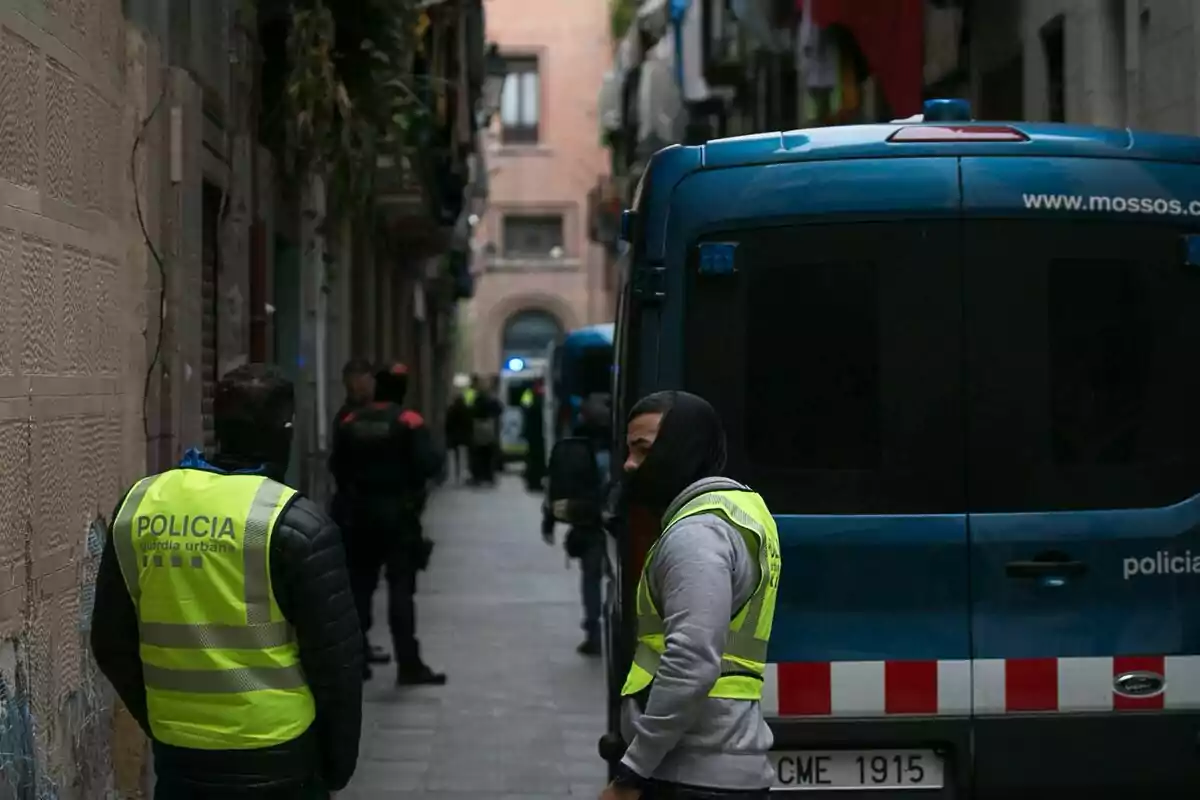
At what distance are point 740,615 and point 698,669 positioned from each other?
0.22m

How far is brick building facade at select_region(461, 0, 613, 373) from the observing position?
58.5 metres

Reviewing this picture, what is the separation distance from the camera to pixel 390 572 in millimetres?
10859

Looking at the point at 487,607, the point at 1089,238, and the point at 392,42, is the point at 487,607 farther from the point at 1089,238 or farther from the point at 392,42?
the point at 1089,238

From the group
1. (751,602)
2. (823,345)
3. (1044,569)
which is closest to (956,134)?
(823,345)

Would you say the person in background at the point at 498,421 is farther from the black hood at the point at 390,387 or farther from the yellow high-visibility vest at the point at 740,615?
the yellow high-visibility vest at the point at 740,615

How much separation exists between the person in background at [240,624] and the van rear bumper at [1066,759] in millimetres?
2076

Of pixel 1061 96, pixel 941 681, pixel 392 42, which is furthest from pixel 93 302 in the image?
pixel 1061 96

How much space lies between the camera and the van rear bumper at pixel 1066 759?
5.67 meters

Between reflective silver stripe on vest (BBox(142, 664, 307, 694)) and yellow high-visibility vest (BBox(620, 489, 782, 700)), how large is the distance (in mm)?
742

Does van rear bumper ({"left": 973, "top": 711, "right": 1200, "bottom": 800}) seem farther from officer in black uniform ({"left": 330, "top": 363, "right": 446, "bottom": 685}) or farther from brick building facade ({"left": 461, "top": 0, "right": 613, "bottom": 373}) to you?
brick building facade ({"left": 461, "top": 0, "right": 613, "bottom": 373})

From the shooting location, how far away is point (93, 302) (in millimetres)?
6699

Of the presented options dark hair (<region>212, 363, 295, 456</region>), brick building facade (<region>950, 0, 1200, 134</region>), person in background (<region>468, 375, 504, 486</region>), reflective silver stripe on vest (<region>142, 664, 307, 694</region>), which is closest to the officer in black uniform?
brick building facade (<region>950, 0, 1200, 134</region>)

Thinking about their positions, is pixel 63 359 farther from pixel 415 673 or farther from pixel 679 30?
pixel 679 30

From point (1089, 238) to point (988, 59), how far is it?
9.62 m
